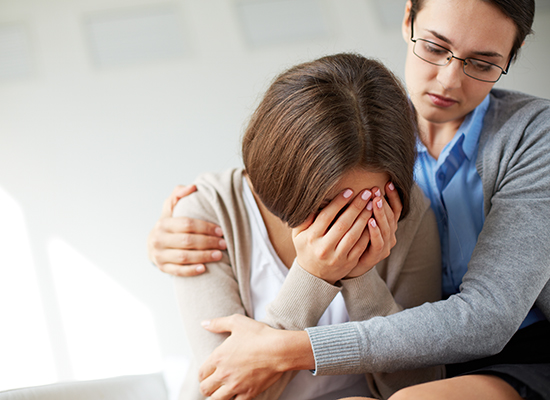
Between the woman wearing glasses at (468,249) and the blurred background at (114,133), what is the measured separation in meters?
0.74

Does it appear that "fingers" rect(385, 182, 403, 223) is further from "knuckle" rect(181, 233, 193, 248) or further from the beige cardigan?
"knuckle" rect(181, 233, 193, 248)

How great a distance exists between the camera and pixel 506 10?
1.12 m

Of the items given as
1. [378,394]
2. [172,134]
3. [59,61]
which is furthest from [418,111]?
[59,61]

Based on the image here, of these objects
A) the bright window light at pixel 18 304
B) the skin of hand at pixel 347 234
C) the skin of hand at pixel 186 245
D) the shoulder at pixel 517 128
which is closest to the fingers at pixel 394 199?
the skin of hand at pixel 347 234

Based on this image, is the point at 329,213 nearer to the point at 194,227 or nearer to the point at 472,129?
the point at 194,227

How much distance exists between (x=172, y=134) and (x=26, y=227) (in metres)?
0.82

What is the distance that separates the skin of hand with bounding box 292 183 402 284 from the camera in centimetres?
103

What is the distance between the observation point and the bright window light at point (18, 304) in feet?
7.00

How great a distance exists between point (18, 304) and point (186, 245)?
4.66 ft

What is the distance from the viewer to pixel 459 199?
132cm

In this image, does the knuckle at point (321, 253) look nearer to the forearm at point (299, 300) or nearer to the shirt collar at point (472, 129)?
the forearm at point (299, 300)

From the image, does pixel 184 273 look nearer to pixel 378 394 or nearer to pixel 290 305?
pixel 290 305

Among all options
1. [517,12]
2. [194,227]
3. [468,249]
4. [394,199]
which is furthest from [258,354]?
[517,12]

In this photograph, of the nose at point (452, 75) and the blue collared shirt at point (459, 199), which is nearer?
the nose at point (452, 75)
